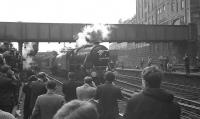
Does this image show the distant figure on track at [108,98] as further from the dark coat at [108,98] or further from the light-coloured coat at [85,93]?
the light-coloured coat at [85,93]

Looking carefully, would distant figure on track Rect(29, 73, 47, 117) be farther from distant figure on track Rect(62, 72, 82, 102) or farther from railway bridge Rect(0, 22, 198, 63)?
railway bridge Rect(0, 22, 198, 63)

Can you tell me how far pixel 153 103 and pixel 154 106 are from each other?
40mm

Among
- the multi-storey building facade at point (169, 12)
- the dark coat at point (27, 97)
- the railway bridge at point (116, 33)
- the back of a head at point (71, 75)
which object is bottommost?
the dark coat at point (27, 97)

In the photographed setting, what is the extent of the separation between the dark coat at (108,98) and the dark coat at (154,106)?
2790mm

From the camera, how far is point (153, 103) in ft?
14.3

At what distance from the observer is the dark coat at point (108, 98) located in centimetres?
725

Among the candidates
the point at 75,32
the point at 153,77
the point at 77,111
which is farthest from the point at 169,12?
the point at 77,111

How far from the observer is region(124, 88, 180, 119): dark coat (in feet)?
14.4

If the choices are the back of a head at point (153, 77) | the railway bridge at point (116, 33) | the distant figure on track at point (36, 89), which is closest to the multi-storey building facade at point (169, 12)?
the railway bridge at point (116, 33)

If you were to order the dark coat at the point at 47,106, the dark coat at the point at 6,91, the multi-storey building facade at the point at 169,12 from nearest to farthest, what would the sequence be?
the dark coat at the point at 47,106 → the dark coat at the point at 6,91 → the multi-storey building facade at the point at 169,12

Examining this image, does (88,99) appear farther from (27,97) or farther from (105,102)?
(27,97)

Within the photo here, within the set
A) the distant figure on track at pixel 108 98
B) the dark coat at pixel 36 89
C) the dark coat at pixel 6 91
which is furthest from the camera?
the dark coat at pixel 36 89

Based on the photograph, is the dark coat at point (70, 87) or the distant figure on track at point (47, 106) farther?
the dark coat at point (70, 87)

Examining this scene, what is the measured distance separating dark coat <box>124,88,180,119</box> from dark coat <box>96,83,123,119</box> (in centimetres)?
279
